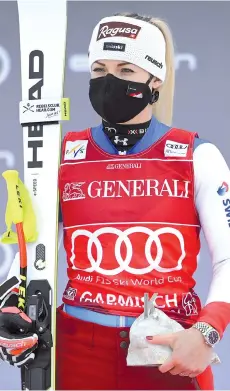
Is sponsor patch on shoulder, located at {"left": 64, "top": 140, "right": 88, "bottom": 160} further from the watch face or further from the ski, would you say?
the watch face

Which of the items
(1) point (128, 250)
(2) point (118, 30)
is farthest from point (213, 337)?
(2) point (118, 30)

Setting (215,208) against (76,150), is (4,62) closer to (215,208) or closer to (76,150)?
(76,150)

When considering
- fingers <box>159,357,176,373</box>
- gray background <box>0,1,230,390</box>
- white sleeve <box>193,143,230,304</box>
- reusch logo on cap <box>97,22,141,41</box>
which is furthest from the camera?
gray background <box>0,1,230,390</box>

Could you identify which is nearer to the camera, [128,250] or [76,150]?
[128,250]

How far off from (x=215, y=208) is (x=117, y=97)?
13.9 inches

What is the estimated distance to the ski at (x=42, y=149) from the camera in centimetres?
186

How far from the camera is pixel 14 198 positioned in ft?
6.33

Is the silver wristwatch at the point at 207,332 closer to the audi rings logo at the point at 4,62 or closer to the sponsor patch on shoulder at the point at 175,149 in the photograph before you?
the sponsor patch on shoulder at the point at 175,149

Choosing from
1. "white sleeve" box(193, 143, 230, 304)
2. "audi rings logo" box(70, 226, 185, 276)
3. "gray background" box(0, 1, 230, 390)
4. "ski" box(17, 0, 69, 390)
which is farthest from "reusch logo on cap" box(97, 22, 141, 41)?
"gray background" box(0, 1, 230, 390)

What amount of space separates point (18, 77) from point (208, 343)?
6.05 feet

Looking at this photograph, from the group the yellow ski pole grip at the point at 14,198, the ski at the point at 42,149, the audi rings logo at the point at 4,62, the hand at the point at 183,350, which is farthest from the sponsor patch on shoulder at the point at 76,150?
the audi rings logo at the point at 4,62

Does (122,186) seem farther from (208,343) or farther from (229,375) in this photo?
(229,375)

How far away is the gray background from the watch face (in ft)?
4.60

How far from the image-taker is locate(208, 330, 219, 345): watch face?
1.67 m
